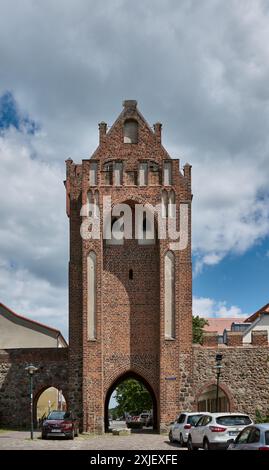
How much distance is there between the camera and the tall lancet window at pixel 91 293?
3634cm

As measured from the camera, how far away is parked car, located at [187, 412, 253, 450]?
21.9 meters

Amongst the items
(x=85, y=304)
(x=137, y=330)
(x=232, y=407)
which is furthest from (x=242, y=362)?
(x=85, y=304)

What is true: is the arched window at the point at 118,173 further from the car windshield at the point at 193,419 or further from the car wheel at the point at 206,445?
the car wheel at the point at 206,445

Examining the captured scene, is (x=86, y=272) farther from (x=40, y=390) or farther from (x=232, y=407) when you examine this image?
(x=232, y=407)

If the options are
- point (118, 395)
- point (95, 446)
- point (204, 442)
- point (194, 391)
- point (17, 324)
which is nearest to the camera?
point (204, 442)

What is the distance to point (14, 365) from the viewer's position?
127 ft

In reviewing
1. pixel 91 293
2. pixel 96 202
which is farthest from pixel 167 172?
pixel 91 293

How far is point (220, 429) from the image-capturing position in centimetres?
2206

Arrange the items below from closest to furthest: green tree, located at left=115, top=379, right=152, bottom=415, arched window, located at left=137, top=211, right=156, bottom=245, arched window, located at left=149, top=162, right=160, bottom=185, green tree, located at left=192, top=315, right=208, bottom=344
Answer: arched window, located at left=149, top=162, right=160, bottom=185
arched window, located at left=137, top=211, right=156, bottom=245
green tree, located at left=192, top=315, right=208, bottom=344
green tree, located at left=115, top=379, right=152, bottom=415

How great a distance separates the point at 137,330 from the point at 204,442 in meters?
14.8

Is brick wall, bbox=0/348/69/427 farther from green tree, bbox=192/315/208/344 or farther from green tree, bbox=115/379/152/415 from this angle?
green tree, bbox=115/379/152/415

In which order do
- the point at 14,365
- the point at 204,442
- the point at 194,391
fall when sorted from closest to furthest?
1. the point at 204,442
2. the point at 194,391
3. the point at 14,365

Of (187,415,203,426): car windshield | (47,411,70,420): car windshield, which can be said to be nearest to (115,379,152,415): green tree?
(47,411,70,420): car windshield

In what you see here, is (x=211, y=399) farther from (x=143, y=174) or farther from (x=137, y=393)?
(x=137, y=393)
